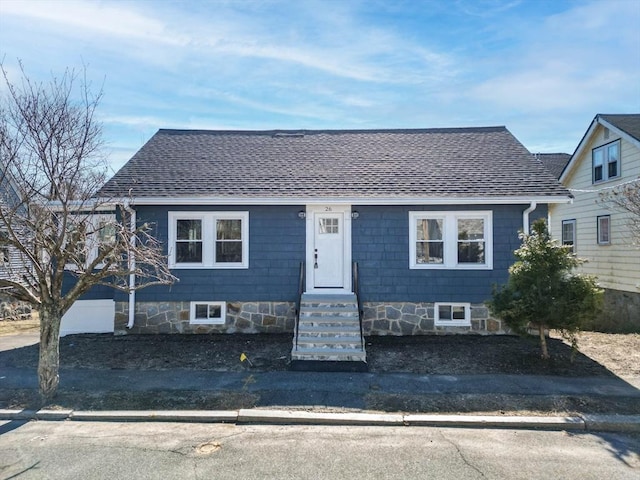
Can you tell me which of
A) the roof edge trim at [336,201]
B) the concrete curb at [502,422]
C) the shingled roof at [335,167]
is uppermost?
the shingled roof at [335,167]

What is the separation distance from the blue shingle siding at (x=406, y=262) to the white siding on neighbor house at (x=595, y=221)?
4046 millimetres

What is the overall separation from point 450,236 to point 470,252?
2.20ft

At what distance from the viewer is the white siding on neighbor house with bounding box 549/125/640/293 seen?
13.7 m

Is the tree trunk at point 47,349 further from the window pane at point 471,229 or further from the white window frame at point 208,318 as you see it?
the window pane at point 471,229

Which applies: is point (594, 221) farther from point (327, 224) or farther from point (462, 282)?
point (327, 224)

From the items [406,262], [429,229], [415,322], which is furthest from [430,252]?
[415,322]

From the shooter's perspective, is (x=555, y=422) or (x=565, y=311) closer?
(x=555, y=422)

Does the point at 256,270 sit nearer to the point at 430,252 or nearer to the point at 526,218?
the point at 430,252

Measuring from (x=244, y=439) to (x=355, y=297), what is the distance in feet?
16.4

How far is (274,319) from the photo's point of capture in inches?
405

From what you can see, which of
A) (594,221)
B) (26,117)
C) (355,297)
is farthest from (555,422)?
(594,221)

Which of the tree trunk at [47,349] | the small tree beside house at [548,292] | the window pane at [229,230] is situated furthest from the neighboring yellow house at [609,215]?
the tree trunk at [47,349]

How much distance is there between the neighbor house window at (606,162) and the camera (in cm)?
1471

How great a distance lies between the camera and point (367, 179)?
35.8ft
